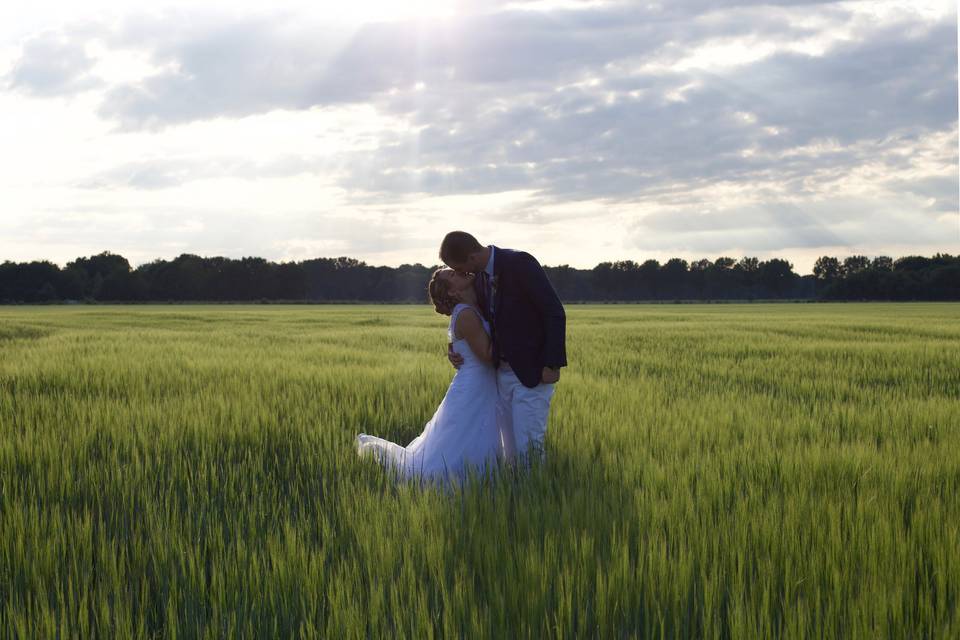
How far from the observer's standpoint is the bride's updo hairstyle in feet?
15.0

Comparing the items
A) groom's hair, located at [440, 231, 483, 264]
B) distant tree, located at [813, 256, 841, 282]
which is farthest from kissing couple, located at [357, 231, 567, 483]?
distant tree, located at [813, 256, 841, 282]

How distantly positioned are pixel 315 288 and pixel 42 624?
377 feet

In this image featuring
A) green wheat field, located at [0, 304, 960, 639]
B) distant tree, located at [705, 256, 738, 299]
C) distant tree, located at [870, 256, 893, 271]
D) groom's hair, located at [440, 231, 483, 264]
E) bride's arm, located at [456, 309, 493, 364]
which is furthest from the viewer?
distant tree, located at [705, 256, 738, 299]

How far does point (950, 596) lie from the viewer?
98.3 inches

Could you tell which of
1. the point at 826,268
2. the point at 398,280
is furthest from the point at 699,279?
the point at 398,280

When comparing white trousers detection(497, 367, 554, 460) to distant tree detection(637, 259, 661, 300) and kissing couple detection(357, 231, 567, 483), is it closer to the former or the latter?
kissing couple detection(357, 231, 567, 483)

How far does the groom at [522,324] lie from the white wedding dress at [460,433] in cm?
22

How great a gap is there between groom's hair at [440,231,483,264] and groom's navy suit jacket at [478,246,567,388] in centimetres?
26

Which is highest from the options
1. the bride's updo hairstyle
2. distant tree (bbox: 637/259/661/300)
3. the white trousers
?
distant tree (bbox: 637/259/661/300)

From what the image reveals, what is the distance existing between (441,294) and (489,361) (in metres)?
0.59

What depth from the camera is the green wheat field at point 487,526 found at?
7.52 feet

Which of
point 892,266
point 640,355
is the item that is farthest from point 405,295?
point 640,355

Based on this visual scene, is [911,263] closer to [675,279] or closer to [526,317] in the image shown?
[675,279]

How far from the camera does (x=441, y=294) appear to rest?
4.62 metres
